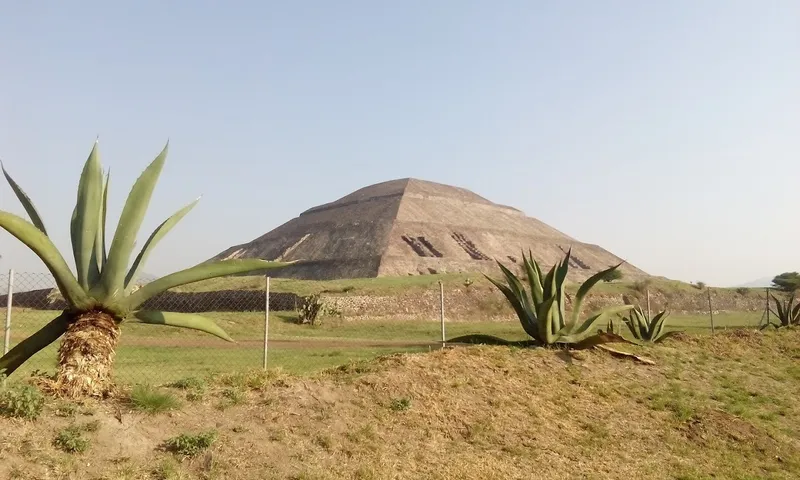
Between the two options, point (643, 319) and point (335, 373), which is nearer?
point (335, 373)

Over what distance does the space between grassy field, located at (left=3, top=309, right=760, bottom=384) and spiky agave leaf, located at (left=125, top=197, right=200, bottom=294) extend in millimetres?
2841

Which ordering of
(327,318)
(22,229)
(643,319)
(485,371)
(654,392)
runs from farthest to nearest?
1. (327,318)
2. (643,319)
3. (654,392)
4. (485,371)
5. (22,229)

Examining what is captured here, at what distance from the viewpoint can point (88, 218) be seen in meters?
4.66

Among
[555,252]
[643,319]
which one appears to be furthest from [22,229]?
[555,252]

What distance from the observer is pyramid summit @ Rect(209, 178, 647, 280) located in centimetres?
6475

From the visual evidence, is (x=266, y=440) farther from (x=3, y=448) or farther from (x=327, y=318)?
(x=327, y=318)

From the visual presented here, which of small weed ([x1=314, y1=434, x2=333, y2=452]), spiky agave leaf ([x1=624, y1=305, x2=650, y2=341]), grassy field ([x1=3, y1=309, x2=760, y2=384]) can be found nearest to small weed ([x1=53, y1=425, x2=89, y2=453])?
small weed ([x1=314, y1=434, x2=333, y2=452])

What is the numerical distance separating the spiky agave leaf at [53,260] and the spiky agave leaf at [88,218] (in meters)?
0.18

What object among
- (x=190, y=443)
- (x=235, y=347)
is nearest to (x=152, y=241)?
(x=190, y=443)

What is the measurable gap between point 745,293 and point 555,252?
37.2 m

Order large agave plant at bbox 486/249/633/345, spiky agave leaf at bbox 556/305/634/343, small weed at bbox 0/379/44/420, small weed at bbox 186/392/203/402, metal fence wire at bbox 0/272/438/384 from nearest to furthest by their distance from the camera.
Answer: small weed at bbox 0/379/44/420 → small weed at bbox 186/392/203/402 → large agave plant at bbox 486/249/633/345 → spiky agave leaf at bbox 556/305/634/343 → metal fence wire at bbox 0/272/438/384

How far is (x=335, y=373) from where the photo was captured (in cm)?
628

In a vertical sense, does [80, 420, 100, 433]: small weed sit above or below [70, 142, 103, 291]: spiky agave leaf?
below

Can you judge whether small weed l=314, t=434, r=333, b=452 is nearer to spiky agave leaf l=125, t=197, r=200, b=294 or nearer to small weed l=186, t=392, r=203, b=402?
small weed l=186, t=392, r=203, b=402
